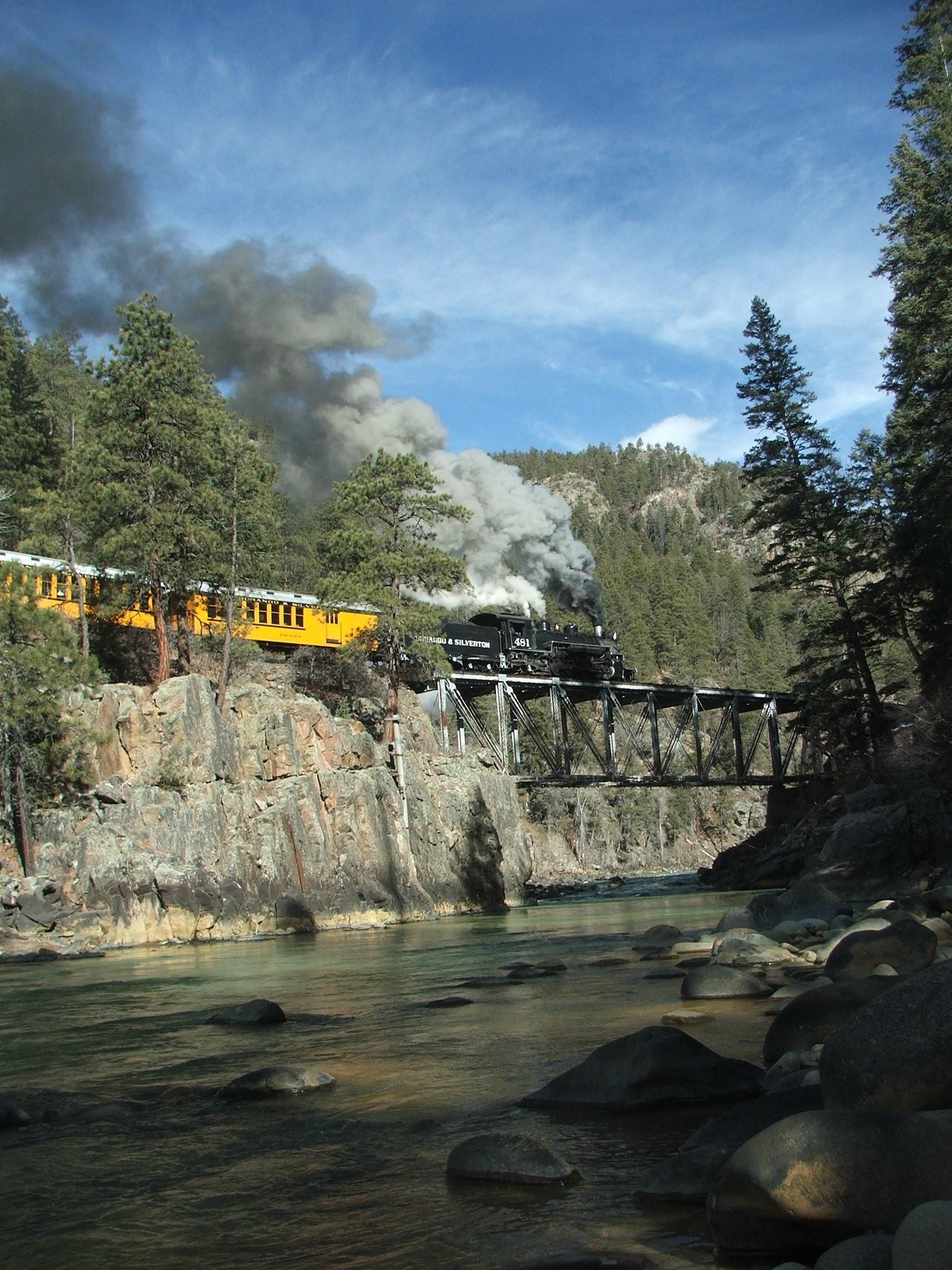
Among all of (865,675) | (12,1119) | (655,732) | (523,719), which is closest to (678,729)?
(655,732)

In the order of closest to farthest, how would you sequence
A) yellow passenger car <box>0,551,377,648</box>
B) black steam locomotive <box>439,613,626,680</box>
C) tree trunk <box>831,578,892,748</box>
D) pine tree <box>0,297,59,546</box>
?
yellow passenger car <box>0,551,377,648</box> → tree trunk <box>831,578,892,748</box> → pine tree <box>0,297,59,546</box> → black steam locomotive <box>439,613,626,680</box>

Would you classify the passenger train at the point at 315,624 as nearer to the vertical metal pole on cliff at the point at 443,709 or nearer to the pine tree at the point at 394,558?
the vertical metal pole on cliff at the point at 443,709

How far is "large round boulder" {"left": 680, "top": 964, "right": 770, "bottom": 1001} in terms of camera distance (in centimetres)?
1016

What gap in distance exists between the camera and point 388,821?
114 ft

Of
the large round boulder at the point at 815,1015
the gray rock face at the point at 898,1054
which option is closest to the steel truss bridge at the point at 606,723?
the large round boulder at the point at 815,1015

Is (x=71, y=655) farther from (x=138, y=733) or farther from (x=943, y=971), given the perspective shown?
(x=943, y=971)

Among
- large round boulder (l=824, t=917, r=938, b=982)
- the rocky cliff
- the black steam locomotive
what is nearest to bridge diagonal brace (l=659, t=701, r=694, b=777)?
the black steam locomotive

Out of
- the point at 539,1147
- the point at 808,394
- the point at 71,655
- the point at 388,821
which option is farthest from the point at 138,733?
the point at 808,394

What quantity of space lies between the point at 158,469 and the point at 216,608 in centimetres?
625

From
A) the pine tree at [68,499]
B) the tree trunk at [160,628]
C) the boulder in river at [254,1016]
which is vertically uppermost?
the pine tree at [68,499]

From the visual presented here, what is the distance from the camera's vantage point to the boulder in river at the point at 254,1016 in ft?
35.0

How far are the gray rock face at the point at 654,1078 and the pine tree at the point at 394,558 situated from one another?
30737 mm

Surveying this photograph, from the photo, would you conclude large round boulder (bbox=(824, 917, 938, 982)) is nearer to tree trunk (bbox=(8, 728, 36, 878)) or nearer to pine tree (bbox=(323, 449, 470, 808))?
tree trunk (bbox=(8, 728, 36, 878))

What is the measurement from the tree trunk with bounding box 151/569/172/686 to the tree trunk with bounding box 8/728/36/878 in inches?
265
